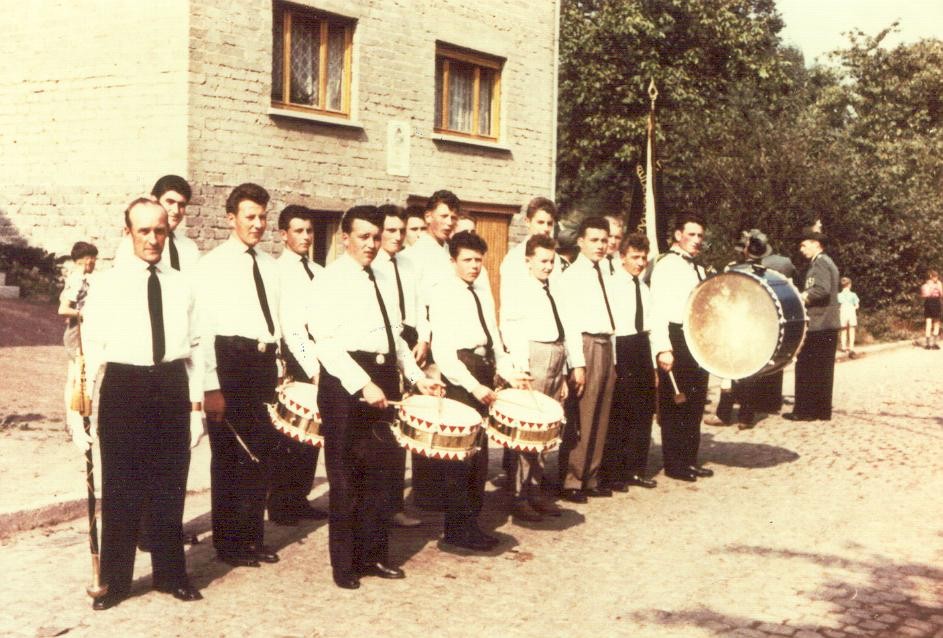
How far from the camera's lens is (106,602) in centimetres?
584

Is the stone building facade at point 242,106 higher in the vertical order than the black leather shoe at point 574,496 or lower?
higher

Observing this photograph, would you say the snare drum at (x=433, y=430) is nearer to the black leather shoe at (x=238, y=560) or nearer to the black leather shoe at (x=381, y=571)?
the black leather shoe at (x=381, y=571)

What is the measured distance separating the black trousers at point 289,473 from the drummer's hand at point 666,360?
2872 millimetres

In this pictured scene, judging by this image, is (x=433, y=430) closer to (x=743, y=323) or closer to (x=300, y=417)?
(x=300, y=417)

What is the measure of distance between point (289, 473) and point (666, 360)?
3.07 metres

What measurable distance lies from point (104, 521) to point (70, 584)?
20.6 inches

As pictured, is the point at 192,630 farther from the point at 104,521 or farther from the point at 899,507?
the point at 899,507

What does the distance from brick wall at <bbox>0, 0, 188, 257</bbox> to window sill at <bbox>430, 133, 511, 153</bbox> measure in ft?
15.1

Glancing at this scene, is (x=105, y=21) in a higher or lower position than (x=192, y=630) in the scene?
higher

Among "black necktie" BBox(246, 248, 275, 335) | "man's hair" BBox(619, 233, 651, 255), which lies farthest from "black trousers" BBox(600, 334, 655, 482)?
"black necktie" BBox(246, 248, 275, 335)

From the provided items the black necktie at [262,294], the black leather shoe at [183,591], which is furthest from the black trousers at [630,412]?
the black leather shoe at [183,591]

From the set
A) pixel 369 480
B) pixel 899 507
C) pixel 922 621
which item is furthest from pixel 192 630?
pixel 899 507

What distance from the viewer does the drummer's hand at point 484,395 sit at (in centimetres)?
716

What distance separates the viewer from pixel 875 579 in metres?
6.64
